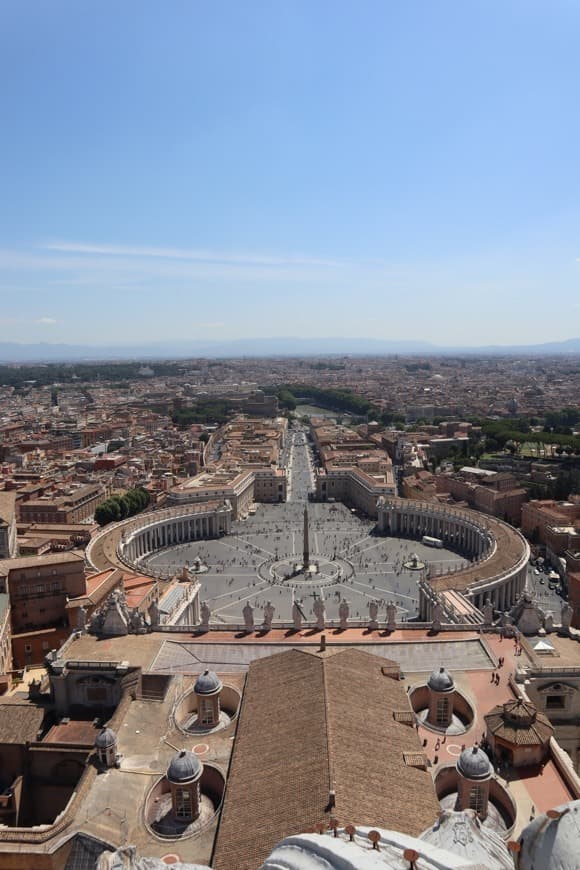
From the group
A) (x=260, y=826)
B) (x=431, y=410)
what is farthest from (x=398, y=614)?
(x=431, y=410)

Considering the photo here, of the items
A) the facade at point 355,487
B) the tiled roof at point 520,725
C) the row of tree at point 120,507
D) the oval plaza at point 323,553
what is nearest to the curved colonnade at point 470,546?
the oval plaza at point 323,553

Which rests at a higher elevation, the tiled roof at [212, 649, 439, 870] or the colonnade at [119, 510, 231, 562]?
the tiled roof at [212, 649, 439, 870]

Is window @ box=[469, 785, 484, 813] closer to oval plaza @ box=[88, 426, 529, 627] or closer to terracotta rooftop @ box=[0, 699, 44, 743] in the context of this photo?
oval plaza @ box=[88, 426, 529, 627]

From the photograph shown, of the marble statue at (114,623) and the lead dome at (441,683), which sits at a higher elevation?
the lead dome at (441,683)

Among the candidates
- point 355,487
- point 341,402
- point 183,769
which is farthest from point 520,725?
point 341,402

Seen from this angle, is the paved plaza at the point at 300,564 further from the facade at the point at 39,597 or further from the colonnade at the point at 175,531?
the facade at the point at 39,597

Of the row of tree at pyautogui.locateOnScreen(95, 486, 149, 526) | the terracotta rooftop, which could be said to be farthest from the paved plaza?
the terracotta rooftop

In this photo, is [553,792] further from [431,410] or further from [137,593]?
[431,410]
